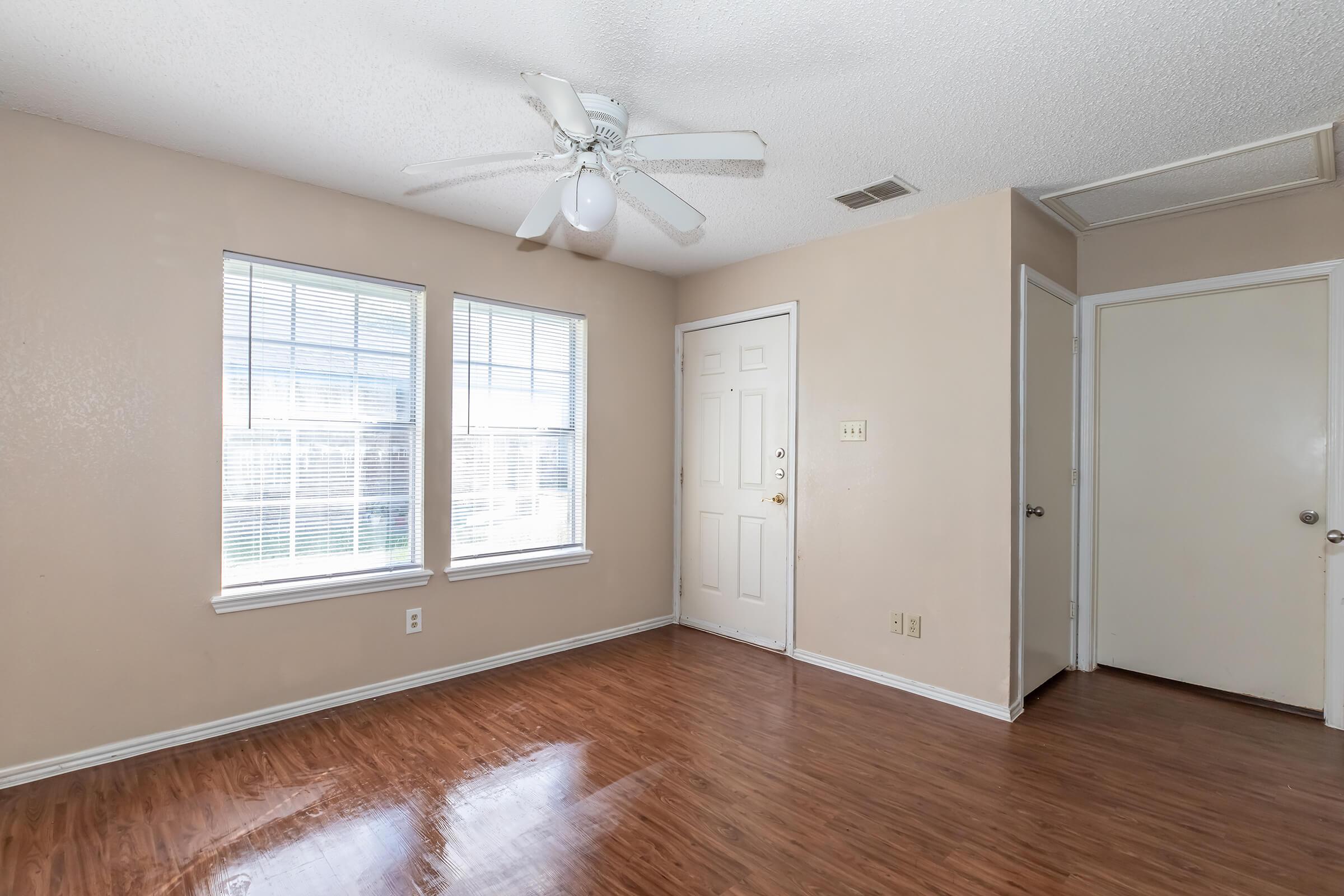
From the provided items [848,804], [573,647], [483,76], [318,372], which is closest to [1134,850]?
[848,804]

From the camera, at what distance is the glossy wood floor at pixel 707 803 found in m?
1.95

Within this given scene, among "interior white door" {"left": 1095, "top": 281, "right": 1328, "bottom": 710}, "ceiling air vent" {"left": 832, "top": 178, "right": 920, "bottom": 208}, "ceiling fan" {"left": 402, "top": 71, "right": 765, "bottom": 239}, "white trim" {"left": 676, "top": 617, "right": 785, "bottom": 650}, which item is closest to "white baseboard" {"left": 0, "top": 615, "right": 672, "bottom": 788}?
"white trim" {"left": 676, "top": 617, "right": 785, "bottom": 650}

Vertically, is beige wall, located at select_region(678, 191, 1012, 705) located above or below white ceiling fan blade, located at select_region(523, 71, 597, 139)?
below

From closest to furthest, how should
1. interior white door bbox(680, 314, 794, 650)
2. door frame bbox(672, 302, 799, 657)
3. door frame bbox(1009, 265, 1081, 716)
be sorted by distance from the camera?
door frame bbox(1009, 265, 1081, 716) → door frame bbox(672, 302, 799, 657) → interior white door bbox(680, 314, 794, 650)

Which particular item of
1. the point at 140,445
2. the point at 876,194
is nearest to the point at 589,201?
the point at 876,194

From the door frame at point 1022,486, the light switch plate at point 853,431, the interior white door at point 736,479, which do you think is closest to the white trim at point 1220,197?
the door frame at point 1022,486

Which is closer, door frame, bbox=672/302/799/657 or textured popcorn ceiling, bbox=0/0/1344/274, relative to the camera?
textured popcorn ceiling, bbox=0/0/1344/274

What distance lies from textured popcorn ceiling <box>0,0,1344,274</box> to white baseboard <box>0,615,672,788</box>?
2.50 m

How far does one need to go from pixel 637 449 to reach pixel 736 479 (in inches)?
29.1

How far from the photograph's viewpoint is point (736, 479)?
4398mm

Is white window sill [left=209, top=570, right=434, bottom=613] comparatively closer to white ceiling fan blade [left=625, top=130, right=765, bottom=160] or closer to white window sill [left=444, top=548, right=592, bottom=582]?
white window sill [left=444, top=548, right=592, bottom=582]

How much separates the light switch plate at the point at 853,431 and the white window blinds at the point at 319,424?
7.86 ft

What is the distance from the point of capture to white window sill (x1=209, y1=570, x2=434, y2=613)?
288cm

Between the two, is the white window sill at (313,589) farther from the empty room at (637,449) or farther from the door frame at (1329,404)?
the door frame at (1329,404)
